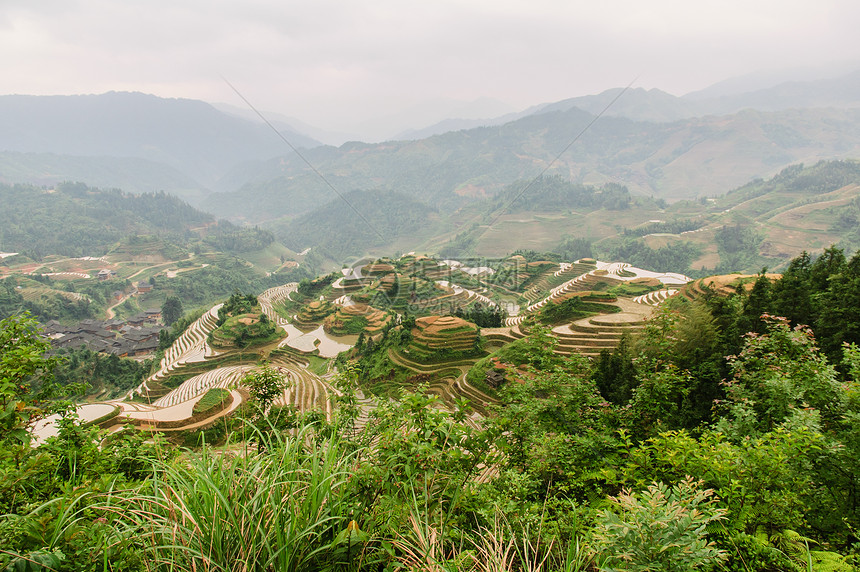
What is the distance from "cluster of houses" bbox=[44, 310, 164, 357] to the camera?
4412 cm

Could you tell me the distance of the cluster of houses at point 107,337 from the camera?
44.1m

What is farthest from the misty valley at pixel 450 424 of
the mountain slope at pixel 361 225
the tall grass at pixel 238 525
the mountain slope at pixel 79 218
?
the mountain slope at pixel 361 225

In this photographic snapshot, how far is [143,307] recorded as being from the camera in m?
71.1

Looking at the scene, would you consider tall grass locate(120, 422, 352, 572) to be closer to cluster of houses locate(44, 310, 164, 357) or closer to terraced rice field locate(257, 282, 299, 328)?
terraced rice field locate(257, 282, 299, 328)

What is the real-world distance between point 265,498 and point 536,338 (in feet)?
22.1

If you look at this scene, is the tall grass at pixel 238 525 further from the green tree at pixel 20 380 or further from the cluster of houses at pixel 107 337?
the cluster of houses at pixel 107 337

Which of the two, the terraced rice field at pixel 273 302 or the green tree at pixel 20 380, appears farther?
the terraced rice field at pixel 273 302

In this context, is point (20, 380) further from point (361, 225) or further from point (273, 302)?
point (361, 225)

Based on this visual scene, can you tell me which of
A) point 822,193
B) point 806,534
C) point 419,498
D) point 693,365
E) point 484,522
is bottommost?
point 693,365

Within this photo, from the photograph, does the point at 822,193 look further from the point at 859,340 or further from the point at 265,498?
the point at 265,498

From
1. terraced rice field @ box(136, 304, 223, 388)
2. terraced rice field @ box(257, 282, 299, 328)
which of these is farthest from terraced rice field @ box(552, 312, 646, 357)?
terraced rice field @ box(257, 282, 299, 328)

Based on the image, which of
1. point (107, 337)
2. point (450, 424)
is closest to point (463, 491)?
point (450, 424)

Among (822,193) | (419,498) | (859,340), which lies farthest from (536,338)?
(822,193)

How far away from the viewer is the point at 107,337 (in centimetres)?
4838
